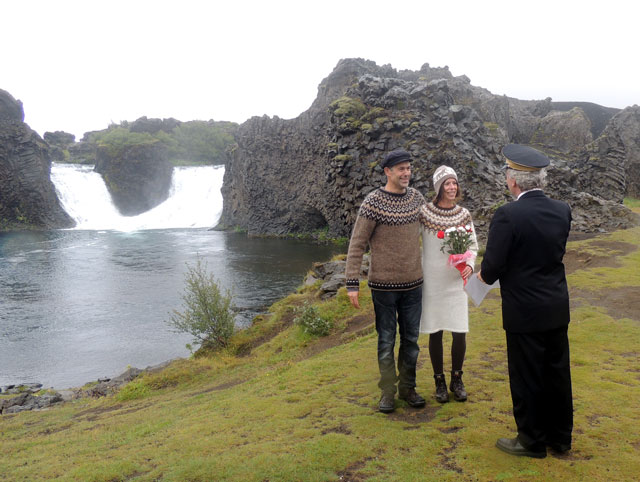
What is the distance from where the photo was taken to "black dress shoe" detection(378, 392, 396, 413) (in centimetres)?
570

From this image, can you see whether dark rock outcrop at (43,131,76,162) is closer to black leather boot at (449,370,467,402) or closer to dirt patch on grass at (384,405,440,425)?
dirt patch on grass at (384,405,440,425)

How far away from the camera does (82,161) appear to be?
97688 millimetres

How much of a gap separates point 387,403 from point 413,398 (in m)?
0.35

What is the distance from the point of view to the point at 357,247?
18.5 feet

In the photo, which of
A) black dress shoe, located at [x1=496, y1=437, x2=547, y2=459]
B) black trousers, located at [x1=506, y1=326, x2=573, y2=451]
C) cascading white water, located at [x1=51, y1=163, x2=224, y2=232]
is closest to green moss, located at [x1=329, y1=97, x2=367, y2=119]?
black trousers, located at [x1=506, y1=326, x2=573, y2=451]

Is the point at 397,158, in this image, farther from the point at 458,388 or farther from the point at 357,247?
the point at 458,388

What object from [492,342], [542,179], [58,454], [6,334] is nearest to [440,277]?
[542,179]

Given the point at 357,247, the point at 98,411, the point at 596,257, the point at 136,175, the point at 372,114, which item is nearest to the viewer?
the point at 357,247

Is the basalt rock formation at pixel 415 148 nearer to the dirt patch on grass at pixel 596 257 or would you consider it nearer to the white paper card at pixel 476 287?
the dirt patch on grass at pixel 596 257

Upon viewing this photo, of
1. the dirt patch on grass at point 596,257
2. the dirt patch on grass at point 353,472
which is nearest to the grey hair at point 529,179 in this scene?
the dirt patch on grass at point 353,472

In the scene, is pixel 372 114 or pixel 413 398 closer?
pixel 413 398

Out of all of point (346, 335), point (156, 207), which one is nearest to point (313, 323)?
point (346, 335)

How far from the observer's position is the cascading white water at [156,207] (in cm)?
7319

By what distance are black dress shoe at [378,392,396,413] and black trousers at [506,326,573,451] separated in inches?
66.5
